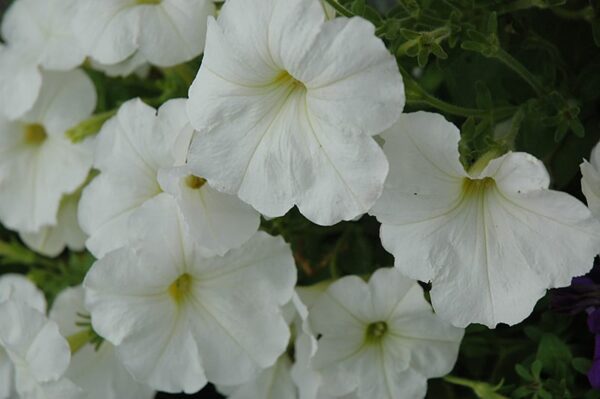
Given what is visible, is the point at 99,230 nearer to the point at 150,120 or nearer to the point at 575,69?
the point at 150,120

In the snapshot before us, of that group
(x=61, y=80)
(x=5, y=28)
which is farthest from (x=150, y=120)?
(x=5, y=28)

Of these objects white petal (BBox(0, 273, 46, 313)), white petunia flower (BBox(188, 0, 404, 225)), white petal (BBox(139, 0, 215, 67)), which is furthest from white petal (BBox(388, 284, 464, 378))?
white petal (BBox(0, 273, 46, 313))

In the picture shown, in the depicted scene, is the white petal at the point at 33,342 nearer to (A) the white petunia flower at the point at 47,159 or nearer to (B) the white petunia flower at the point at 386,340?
(A) the white petunia flower at the point at 47,159

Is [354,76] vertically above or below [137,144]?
above

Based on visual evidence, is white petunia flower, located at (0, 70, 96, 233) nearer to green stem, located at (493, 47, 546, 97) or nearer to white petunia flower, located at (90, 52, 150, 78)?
white petunia flower, located at (90, 52, 150, 78)

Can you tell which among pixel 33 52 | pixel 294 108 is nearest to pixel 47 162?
pixel 33 52

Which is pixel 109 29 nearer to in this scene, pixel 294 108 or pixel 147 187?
pixel 147 187
